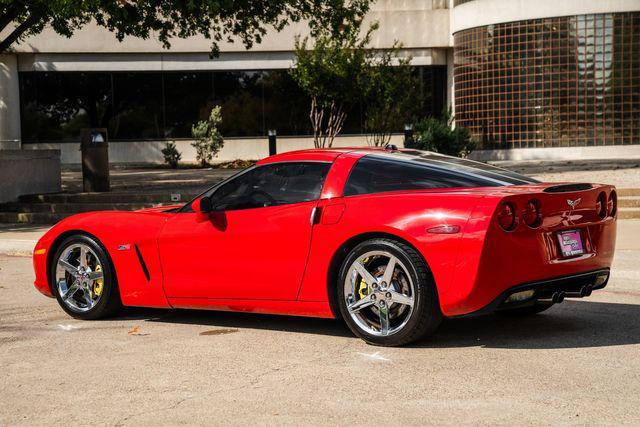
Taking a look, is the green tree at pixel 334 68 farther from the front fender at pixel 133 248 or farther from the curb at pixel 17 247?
the front fender at pixel 133 248

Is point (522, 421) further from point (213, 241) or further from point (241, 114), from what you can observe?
point (241, 114)

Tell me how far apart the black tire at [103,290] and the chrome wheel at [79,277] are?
0.03 metres

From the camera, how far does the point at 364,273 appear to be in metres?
6.88

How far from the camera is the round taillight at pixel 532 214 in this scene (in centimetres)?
657

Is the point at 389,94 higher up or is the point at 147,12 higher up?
the point at 147,12

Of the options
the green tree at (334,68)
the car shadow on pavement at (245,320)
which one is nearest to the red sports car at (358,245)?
the car shadow on pavement at (245,320)

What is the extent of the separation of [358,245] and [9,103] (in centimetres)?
3060

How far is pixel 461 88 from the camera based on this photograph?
32.5m

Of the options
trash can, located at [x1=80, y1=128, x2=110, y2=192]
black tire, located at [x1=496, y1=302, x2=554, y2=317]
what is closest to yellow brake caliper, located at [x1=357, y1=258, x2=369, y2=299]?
black tire, located at [x1=496, y1=302, x2=554, y2=317]

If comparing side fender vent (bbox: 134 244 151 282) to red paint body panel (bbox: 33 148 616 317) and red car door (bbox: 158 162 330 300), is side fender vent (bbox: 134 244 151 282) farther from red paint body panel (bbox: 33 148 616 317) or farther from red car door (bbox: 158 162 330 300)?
red car door (bbox: 158 162 330 300)

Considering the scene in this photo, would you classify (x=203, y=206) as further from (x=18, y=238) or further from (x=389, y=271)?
(x=18, y=238)

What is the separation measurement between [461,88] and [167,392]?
27.7 metres

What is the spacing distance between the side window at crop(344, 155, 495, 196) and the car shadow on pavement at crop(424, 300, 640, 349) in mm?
1096

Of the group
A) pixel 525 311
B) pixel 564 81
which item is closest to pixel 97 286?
pixel 525 311
